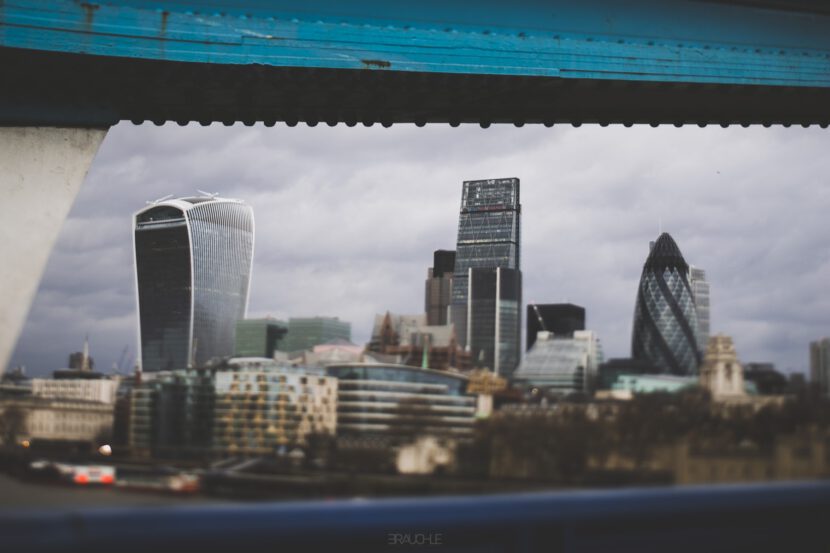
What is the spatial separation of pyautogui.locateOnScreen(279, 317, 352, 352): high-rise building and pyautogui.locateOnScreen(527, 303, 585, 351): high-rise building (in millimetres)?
547

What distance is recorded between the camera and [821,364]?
8.00 ft

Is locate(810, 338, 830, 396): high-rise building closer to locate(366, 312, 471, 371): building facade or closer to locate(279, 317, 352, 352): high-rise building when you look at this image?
locate(366, 312, 471, 371): building facade

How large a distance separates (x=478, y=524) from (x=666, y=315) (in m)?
1.04

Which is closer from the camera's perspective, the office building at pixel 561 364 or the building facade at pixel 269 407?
the building facade at pixel 269 407

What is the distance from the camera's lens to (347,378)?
2070 millimetres

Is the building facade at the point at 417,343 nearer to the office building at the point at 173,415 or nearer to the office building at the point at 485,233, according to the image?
the office building at the point at 485,233

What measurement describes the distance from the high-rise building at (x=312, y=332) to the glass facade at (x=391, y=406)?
6.1 inches

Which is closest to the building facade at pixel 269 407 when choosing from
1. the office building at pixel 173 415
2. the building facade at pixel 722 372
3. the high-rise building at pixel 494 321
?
the office building at pixel 173 415

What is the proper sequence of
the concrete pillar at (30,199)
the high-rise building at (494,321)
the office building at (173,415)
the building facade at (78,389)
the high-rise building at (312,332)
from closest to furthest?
the office building at (173,415) → the building facade at (78,389) → the high-rise building at (312,332) → the high-rise building at (494,321) → the concrete pillar at (30,199)

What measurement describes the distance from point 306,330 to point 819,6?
2517 millimetres

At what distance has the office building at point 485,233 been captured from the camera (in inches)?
100.0

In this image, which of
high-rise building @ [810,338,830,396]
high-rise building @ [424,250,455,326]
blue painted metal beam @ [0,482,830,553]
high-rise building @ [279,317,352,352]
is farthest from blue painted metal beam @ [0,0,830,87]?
blue painted metal beam @ [0,482,830,553]

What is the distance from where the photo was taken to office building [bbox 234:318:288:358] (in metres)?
2.18

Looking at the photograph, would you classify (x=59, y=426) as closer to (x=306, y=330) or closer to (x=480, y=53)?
(x=306, y=330)
